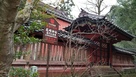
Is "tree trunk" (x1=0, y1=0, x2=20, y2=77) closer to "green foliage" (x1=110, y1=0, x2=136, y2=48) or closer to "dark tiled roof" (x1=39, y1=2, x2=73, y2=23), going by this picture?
"dark tiled roof" (x1=39, y1=2, x2=73, y2=23)

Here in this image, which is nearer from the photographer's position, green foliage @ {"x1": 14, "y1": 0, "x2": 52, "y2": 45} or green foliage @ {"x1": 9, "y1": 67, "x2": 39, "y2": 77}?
green foliage @ {"x1": 9, "y1": 67, "x2": 39, "y2": 77}

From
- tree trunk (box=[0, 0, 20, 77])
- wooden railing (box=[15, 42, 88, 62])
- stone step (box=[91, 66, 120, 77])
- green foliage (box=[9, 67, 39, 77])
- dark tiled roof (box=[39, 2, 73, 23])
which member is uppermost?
dark tiled roof (box=[39, 2, 73, 23])

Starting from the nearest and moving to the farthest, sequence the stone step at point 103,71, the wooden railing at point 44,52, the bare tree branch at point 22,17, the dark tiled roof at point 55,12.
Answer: the bare tree branch at point 22,17 → the dark tiled roof at point 55,12 → the wooden railing at point 44,52 → the stone step at point 103,71

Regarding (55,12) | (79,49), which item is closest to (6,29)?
(79,49)

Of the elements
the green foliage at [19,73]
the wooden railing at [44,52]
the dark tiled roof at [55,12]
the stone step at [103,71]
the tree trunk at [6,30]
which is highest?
the dark tiled roof at [55,12]

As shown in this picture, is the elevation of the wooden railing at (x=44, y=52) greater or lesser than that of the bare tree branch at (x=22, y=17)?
lesser

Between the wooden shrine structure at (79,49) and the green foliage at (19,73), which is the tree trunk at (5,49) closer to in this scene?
the green foliage at (19,73)

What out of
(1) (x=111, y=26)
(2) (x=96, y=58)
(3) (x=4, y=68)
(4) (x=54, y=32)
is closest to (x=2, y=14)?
(3) (x=4, y=68)

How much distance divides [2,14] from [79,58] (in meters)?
7.15

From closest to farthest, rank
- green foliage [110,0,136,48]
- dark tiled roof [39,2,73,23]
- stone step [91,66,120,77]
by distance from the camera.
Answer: dark tiled roof [39,2,73,23]
stone step [91,66,120,77]
green foliage [110,0,136,48]

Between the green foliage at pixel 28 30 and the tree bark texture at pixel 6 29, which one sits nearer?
the tree bark texture at pixel 6 29

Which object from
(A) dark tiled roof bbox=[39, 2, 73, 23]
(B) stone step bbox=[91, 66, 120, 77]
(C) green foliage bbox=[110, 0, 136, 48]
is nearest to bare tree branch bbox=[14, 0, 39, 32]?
(A) dark tiled roof bbox=[39, 2, 73, 23]

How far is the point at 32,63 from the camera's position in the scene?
6.20 m

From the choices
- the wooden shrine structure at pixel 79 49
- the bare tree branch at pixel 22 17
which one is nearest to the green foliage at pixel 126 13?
the wooden shrine structure at pixel 79 49
